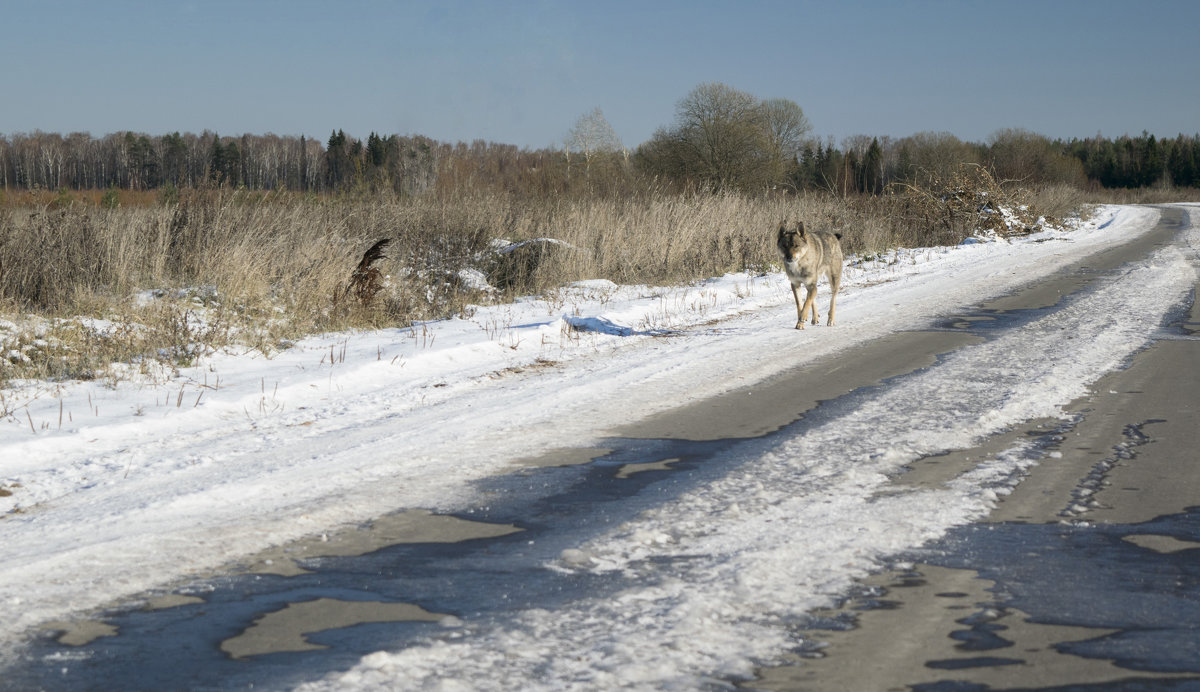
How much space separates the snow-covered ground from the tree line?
7301mm

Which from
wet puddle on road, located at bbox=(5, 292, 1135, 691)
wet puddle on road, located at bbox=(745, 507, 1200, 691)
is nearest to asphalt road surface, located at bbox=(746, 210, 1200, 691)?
wet puddle on road, located at bbox=(745, 507, 1200, 691)

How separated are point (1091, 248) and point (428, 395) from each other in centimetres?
2210

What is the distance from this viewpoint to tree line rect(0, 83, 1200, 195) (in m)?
17.5

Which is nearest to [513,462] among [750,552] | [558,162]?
[750,552]

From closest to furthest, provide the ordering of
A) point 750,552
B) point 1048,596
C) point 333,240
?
point 1048,596, point 750,552, point 333,240

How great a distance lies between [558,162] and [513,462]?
22.6m

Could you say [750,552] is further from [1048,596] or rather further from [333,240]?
[333,240]

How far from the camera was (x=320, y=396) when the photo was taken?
289 inches

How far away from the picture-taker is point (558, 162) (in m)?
27.2

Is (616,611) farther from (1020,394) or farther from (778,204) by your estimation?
(778,204)

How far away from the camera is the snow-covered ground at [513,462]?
122 inches

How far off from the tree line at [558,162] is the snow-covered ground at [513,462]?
730 cm

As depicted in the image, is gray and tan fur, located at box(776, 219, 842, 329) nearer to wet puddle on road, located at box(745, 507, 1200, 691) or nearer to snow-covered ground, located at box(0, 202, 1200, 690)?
snow-covered ground, located at box(0, 202, 1200, 690)

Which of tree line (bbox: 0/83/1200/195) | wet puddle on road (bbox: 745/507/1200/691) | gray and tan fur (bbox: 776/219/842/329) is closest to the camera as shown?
wet puddle on road (bbox: 745/507/1200/691)
